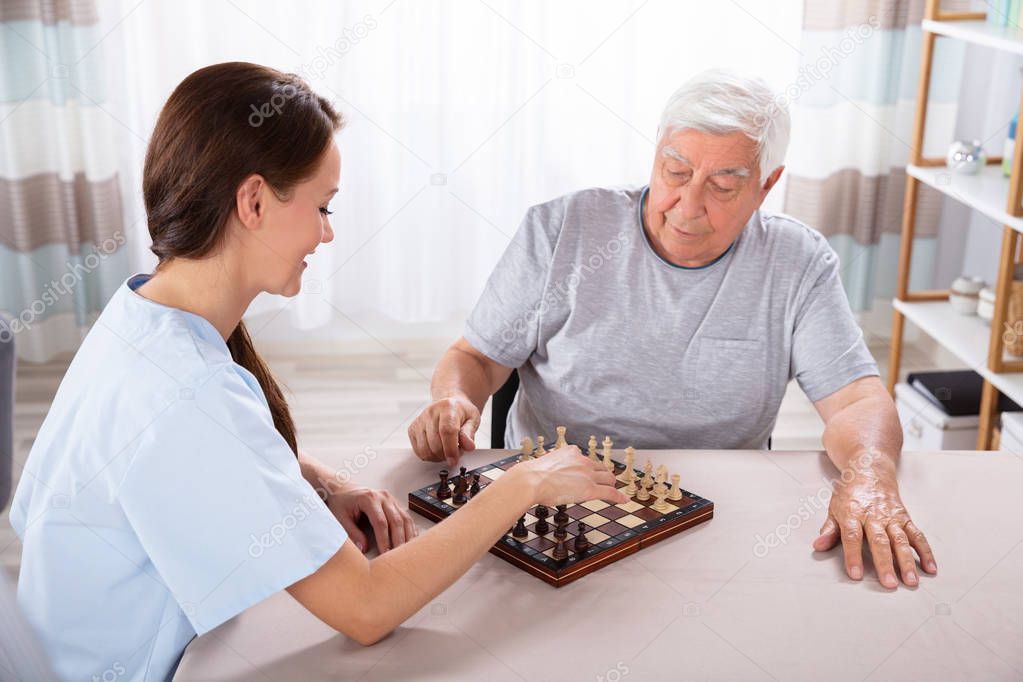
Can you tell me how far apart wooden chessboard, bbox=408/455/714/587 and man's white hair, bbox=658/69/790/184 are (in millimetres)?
578

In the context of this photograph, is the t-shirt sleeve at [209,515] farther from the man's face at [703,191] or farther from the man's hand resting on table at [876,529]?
the man's face at [703,191]

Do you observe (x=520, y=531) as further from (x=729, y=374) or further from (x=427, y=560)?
(x=729, y=374)

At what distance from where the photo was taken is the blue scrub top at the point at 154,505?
1.04 meters

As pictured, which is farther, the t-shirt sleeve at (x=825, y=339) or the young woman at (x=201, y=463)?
the t-shirt sleeve at (x=825, y=339)

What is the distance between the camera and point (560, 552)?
1212 millimetres

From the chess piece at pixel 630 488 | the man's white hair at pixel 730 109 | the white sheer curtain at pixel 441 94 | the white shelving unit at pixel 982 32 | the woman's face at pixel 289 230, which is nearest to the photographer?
the woman's face at pixel 289 230

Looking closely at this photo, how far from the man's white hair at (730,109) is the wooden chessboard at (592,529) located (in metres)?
0.58

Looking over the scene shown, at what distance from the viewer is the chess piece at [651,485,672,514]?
1.34 m

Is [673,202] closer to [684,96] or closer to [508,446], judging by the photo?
[684,96]

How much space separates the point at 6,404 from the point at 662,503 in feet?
3.48

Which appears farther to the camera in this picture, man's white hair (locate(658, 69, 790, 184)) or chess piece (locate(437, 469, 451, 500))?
man's white hair (locate(658, 69, 790, 184))

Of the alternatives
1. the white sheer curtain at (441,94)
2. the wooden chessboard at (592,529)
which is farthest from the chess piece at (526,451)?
the white sheer curtain at (441,94)

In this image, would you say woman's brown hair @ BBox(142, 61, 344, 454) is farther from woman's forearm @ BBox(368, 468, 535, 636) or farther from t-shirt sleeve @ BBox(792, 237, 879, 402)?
t-shirt sleeve @ BBox(792, 237, 879, 402)

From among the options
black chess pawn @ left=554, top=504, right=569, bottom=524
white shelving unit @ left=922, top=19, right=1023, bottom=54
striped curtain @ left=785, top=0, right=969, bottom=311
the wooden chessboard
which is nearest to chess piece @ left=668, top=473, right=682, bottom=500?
the wooden chessboard
